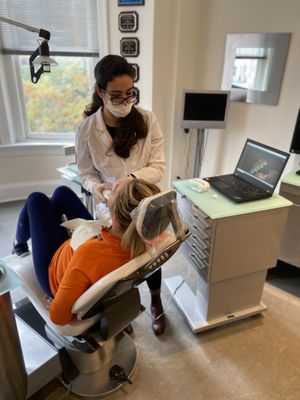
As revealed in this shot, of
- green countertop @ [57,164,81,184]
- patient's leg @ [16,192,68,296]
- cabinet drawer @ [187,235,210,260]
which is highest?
patient's leg @ [16,192,68,296]

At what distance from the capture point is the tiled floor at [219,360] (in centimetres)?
136

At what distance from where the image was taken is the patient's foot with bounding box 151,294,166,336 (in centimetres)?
165

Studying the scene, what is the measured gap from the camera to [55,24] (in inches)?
104

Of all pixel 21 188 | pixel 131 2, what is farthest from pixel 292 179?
pixel 21 188

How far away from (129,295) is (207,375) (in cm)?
65

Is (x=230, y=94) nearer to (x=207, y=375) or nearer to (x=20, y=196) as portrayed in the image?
(x=207, y=375)

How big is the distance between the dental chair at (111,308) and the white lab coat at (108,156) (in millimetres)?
482

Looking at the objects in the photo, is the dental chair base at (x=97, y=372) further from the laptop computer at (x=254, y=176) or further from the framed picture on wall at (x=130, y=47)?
the framed picture on wall at (x=130, y=47)

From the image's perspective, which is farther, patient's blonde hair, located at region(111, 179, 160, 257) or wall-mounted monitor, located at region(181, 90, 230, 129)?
wall-mounted monitor, located at region(181, 90, 230, 129)

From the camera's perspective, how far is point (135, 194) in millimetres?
965

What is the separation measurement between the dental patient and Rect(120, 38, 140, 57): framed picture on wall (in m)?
1.78

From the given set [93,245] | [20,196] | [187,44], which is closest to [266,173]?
[93,245]

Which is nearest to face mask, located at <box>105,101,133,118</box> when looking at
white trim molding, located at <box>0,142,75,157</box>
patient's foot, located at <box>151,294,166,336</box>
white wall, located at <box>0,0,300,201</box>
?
patient's foot, located at <box>151,294,166,336</box>

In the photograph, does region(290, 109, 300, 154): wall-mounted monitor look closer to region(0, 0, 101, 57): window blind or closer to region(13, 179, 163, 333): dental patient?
region(13, 179, 163, 333): dental patient
